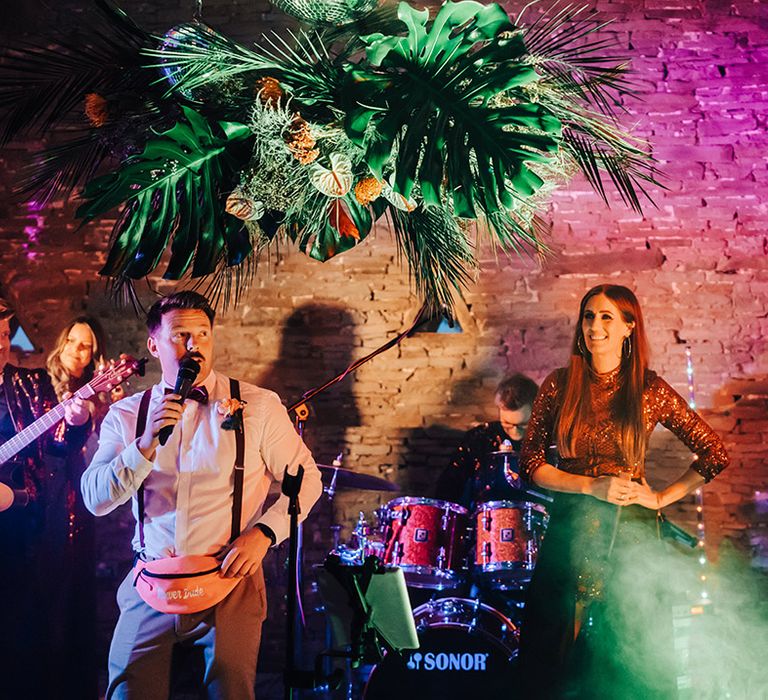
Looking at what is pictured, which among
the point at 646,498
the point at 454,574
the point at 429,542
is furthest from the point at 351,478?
the point at 646,498

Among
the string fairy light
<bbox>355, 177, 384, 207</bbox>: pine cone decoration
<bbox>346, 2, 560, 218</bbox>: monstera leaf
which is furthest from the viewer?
the string fairy light

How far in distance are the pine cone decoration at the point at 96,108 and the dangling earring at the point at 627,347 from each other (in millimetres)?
2080

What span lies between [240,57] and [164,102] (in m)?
0.35

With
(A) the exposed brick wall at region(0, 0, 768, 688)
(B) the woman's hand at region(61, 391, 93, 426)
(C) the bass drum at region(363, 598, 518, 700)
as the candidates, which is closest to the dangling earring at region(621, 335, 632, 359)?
(C) the bass drum at region(363, 598, 518, 700)

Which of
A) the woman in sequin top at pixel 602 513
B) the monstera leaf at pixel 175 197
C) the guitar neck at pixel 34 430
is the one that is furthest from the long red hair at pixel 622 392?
the guitar neck at pixel 34 430

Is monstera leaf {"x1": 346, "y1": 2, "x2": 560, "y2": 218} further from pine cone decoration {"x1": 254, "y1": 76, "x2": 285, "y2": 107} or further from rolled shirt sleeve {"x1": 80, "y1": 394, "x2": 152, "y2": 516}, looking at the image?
rolled shirt sleeve {"x1": 80, "y1": 394, "x2": 152, "y2": 516}

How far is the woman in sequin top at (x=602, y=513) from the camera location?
3.16m

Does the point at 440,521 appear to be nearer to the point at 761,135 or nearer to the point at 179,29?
the point at 179,29

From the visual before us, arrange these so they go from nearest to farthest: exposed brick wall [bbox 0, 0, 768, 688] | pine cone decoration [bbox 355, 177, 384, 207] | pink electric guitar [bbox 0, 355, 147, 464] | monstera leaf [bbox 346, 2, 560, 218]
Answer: monstera leaf [bbox 346, 2, 560, 218]
pine cone decoration [bbox 355, 177, 384, 207]
pink electric guitar [bbox 0, 355, 147, 464]
exposed brick wall [bbox 0, 0, 768, 688]

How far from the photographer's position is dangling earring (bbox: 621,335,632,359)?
3.39 m

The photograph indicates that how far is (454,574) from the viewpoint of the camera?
407 centimetres

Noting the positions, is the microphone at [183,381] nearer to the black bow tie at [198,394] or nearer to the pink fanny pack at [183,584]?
the black bow tie at [198,394]

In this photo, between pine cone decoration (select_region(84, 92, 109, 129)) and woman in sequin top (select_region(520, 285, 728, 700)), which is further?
woman in sequin top (select_region(520, 285, 728, 700))

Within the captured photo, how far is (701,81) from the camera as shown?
16.7 ft
